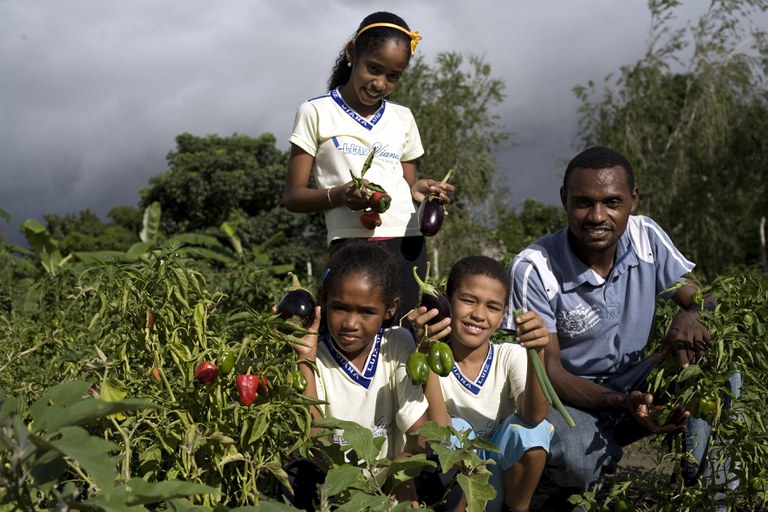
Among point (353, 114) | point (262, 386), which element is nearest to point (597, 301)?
point (353, 114)

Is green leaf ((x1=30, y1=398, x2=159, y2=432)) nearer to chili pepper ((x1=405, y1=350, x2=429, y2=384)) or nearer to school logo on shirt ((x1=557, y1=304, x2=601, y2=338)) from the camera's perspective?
chili pepper ((x1=405, y1=350, x2=429, y2=384))

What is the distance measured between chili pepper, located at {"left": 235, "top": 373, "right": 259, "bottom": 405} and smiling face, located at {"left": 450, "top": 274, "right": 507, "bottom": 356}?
1.04 meters

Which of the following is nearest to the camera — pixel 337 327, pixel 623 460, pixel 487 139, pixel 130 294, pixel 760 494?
pixel 130 294

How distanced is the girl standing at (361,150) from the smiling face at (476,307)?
0.37m

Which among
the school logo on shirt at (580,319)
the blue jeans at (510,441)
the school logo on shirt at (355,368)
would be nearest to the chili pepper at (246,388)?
the school logo on shirt at (355,368)

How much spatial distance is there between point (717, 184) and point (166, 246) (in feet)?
50.2

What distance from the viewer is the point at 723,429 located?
7.98ft

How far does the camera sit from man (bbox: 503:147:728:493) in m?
2.93

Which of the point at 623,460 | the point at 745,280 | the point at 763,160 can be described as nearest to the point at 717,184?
the point at 763,160

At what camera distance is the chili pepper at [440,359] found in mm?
2463

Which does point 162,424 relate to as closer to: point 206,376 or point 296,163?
point 206,376

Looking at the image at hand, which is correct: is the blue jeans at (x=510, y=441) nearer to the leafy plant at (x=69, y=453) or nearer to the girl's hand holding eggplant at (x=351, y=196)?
the girl's hand holding eggplant at (x=351, y=196)

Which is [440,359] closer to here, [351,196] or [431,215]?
[351,196]

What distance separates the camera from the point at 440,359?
8.09ft
